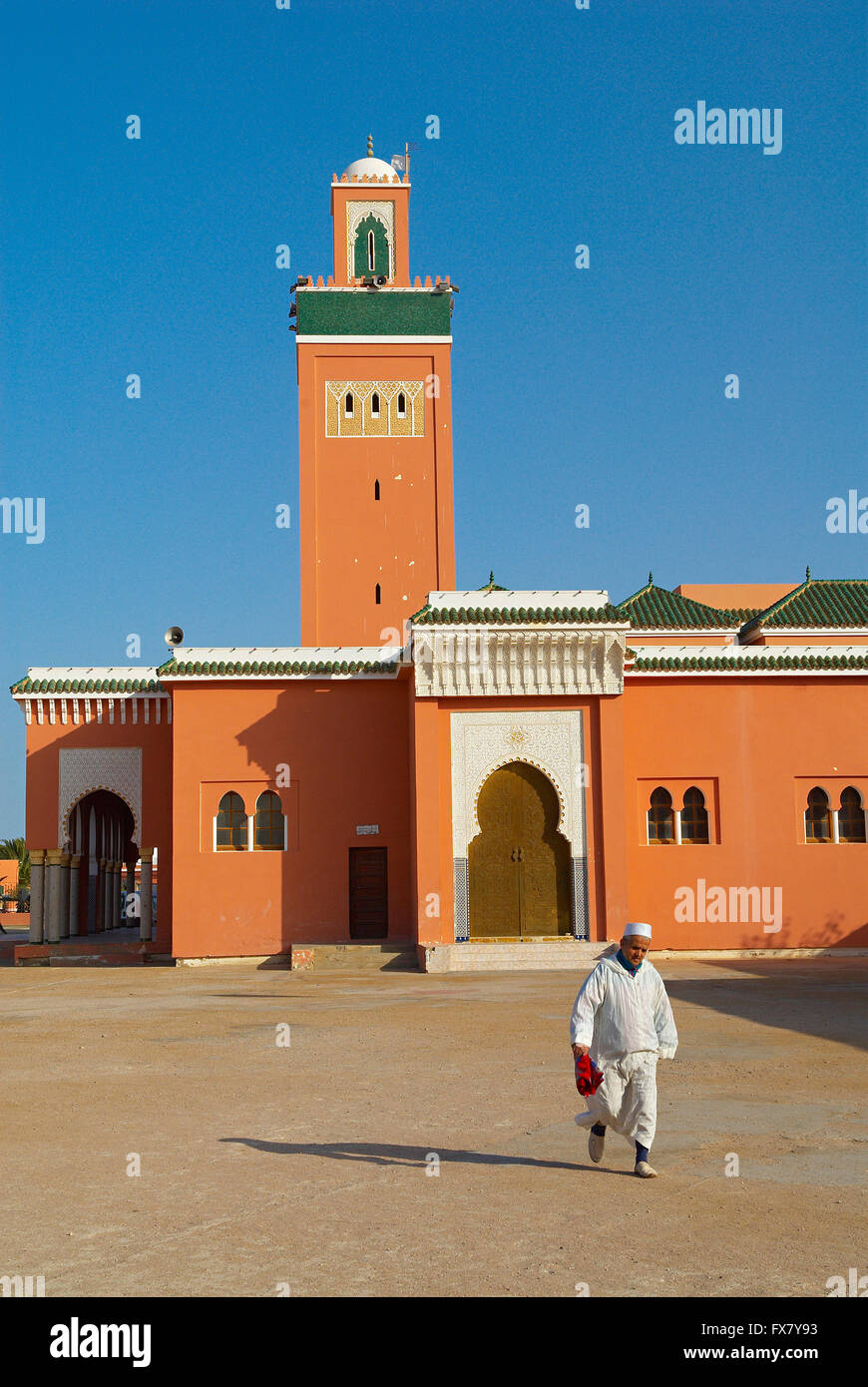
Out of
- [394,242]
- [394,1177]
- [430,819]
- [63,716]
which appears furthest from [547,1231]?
[394,242]

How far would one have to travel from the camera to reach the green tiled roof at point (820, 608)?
926 inches

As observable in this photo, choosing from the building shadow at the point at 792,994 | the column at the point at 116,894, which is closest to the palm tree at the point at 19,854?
the column at the point at 116,894

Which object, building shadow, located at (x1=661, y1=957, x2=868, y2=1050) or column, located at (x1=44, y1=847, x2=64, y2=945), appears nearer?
building shadow, located at (x1=661, y1=957, x2=868, y2=1050)

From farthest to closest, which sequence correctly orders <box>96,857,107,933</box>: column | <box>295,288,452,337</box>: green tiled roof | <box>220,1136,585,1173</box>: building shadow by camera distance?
<box>96,857,107,933</box>: column → <box>295,288,452,337</box>: green tiled roof → <box>220,1136,585,1173</box>: building shadow

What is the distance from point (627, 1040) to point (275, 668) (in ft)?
48.6

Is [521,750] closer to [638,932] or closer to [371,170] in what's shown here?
[638,932]

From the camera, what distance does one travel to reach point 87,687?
2236 cm

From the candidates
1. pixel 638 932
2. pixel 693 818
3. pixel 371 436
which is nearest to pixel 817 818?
pixel 693 818

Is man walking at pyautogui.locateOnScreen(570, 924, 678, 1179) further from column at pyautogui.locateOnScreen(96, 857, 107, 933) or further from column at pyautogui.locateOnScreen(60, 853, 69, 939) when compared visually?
column at pyautogui.locateOnScreen(96, 857, 107, 933)

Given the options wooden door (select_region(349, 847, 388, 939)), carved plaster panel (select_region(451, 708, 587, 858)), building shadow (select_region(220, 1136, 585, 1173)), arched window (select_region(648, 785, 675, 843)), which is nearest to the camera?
building shadow (select_region(220, 1136, 585, 1173))

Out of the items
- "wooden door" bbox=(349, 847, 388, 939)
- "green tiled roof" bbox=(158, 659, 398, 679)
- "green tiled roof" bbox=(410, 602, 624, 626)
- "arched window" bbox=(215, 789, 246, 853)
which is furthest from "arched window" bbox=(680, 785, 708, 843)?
"arched window" bbox=(215, 789, 246, 853)

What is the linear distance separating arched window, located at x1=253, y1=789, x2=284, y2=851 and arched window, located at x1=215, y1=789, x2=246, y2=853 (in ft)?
0.70

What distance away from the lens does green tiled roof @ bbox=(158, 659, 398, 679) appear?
796 inches

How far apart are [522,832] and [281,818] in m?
3.89
